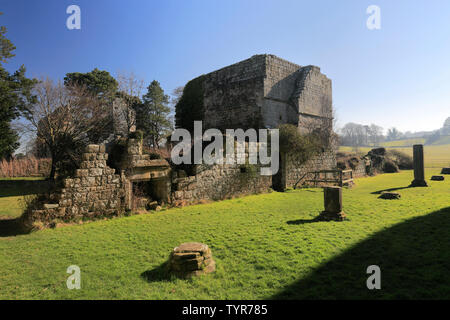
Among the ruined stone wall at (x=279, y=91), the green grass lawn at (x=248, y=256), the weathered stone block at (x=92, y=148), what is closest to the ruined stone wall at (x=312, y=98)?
the ruined stone wall at (x=279, y=91)

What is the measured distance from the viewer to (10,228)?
23.3 feet

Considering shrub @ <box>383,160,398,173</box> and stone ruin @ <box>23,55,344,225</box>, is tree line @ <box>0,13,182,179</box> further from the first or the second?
shrub @ <box>383,160,398,173</box>

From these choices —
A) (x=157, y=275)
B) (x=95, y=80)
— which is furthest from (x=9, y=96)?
(x=157, y=275)

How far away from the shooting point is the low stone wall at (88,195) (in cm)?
716

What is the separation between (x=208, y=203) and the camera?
10.7m

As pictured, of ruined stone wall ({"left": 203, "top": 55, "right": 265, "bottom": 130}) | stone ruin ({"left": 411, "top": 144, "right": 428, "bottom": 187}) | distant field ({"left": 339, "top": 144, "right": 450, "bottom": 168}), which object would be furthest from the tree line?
distant field ({"left": 339, "top": 144, "right": 450, "bottom": 168})

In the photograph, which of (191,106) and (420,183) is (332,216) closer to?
(420,183)

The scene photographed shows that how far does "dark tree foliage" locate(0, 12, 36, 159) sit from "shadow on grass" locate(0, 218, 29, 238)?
14423 mm

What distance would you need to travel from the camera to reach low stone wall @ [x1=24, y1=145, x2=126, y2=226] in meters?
7.16

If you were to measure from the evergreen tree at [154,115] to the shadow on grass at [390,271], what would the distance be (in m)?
28.5
